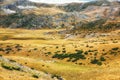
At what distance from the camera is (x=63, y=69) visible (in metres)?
57.9

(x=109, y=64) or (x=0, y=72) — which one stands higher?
(x=0, y=72)

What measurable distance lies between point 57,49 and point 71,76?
3329 centimetres

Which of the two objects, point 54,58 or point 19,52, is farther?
point 19,52

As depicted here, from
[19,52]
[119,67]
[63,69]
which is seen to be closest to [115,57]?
[119,67]

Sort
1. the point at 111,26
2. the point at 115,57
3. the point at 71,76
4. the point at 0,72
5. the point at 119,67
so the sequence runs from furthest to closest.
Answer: the point at 111,26, the point at 115,57, the point at 119,67, the point at 71,76, the point at 0,72

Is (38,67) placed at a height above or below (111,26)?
above

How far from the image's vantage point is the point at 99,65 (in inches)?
2467

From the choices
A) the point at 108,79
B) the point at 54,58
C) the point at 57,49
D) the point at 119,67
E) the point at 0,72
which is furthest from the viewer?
the point at 57,49

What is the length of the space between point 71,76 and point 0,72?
19.6 m

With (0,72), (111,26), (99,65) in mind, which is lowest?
(111,26)

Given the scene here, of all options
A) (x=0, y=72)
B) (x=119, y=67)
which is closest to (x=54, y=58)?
(x=119, y=67)

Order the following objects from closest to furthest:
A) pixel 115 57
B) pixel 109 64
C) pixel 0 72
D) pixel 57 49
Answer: pixel 0 72, pixel 109 64, pixel 115 57, pixel 57 49

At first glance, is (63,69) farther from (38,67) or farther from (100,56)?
(100,56)

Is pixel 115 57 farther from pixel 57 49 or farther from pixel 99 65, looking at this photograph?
pixel 57 49
